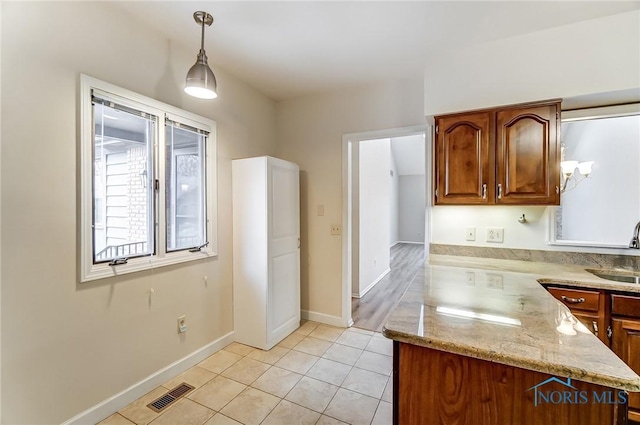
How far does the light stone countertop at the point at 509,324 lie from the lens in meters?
0.84

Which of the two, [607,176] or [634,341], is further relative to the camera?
[607,176]

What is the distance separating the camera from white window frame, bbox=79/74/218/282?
5.50ft

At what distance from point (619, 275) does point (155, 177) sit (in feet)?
11.2

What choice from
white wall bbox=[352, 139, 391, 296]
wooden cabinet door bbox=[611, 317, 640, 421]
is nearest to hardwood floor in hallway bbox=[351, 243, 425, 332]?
white wall bbox=[352, 139, 391, 296]

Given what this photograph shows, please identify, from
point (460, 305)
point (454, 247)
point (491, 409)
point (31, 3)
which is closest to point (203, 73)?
point (31, 3)

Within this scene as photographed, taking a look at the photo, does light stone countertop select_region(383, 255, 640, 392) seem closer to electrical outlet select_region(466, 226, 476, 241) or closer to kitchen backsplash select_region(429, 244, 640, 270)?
kitchen backsplash select_region(429, 244, 640, 270)

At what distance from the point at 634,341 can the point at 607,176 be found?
3.79 feet

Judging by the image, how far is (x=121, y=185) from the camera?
1916 millimetres

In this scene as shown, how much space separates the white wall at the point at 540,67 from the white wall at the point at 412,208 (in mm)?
8074

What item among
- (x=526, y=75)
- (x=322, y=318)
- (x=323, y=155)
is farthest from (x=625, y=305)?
(x=323, y=155)

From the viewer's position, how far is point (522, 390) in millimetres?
920

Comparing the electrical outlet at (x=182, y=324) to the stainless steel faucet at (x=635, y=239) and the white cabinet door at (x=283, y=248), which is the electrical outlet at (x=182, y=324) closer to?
the white cabinet door at (x=283, y=248)

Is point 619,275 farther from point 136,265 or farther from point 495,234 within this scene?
point 136,265

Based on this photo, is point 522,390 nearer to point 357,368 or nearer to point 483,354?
point 483,354
